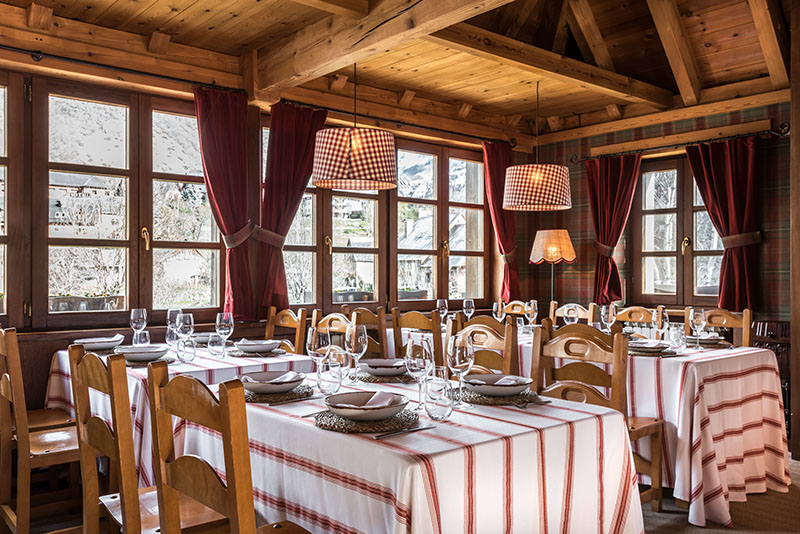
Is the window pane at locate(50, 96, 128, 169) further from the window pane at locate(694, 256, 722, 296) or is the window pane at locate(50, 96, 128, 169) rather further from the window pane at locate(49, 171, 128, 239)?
the window pane at locate(694, 256, 722, 296)

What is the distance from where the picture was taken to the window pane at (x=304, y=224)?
17.0 feet

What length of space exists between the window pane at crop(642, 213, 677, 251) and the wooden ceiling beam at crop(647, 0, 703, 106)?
1017 mm

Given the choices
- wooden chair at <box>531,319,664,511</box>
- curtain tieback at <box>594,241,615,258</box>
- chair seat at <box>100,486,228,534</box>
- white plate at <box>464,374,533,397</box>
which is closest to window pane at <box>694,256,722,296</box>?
curtain tieback at <box>594,241,615,258</box>

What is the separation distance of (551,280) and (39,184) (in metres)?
4.57

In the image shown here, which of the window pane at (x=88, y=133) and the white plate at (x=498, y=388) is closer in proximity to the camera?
the white plate at (x=498, y=388)

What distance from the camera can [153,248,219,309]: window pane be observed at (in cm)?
448

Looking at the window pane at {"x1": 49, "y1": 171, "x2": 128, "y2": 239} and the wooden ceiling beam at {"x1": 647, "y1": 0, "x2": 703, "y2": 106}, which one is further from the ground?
the wooden ceiling beam at {"x1": 647, "y1": 0, "x2": 703, "y2": 106}

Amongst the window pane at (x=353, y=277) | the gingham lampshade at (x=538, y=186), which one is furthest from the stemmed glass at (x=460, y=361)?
the window pane at (x=353, y=277)

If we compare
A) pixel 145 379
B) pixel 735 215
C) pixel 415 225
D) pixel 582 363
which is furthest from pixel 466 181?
pixel 145 379

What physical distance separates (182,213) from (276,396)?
284 cm

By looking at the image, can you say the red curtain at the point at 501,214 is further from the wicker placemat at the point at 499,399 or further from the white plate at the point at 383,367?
the wicker placemat at the point at 499,399

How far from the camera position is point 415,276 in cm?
595

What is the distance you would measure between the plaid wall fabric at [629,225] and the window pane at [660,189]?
0.33 m

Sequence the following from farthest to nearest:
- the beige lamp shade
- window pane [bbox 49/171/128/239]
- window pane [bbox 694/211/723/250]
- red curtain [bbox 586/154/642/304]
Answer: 1. red curtain [bbox 586/154/642/304]
2. the beige lamp shade
3. window pane [bbox 694/211/723/250]
4. window pane [bbox 49/171/128/239]
